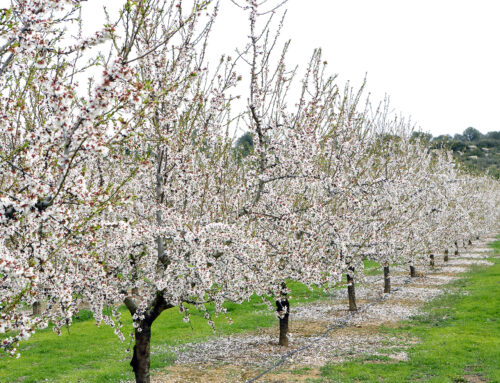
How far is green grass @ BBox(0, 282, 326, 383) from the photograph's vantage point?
1517 cm

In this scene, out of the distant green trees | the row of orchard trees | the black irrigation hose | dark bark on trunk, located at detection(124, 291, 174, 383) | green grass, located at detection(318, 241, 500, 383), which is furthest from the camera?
the distant green trees

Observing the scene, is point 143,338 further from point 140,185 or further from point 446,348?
point 446,348

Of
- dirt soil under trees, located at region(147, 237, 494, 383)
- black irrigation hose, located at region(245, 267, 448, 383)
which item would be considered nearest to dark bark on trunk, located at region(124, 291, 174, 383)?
dirt soil under trees, located at region(147, 237, 494, 383)

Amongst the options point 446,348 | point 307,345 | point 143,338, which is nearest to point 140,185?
point 143,338

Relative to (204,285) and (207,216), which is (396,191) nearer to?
(207,216)

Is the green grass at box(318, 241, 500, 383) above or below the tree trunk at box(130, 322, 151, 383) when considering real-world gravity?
below

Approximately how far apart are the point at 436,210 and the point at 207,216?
2423 cm

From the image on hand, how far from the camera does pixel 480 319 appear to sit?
67.1ft

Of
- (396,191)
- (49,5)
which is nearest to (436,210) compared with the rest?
(396,191)

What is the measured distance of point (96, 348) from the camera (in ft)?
62.6

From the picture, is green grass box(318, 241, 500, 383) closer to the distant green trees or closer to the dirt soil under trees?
the dirt soil under trees

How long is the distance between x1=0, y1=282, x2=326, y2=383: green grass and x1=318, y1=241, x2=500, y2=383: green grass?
11.4 ft

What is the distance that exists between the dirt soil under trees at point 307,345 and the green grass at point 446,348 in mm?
651

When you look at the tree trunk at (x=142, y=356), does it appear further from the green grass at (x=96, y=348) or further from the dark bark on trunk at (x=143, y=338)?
the green grass at (x=96, y=348)
